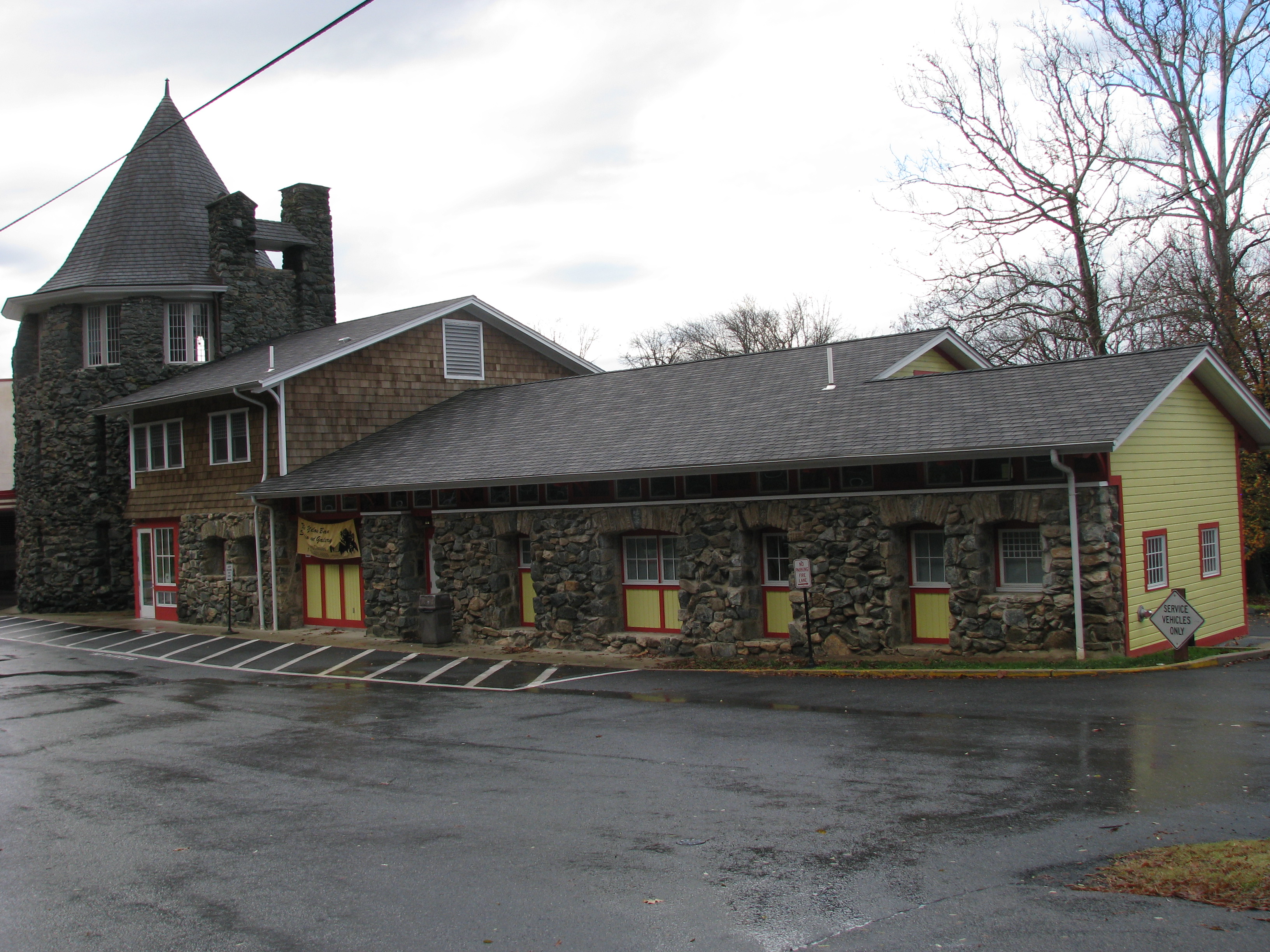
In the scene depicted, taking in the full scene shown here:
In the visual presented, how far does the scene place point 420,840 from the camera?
7699 millimetres

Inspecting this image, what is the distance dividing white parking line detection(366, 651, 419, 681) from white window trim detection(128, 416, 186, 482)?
10779 millimetres

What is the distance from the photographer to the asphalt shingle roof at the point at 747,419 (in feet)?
50.3

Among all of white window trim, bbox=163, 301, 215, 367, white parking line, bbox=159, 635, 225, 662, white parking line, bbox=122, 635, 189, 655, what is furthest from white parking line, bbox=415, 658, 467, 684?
white window trim, bbox=163, 301, 215, 367

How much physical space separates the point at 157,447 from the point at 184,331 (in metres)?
4.28

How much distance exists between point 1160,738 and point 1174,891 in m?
4.64

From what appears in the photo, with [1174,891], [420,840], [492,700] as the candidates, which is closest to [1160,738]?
[1174,891]

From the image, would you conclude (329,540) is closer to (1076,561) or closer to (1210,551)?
(1076,561)

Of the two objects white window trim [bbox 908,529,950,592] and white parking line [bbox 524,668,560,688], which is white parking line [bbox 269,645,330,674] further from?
white window trim [bbox 908,529,950,592]

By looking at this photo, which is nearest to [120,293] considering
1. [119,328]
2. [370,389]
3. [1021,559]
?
[119,328]

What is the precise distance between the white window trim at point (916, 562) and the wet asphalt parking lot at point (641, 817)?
2159 mm

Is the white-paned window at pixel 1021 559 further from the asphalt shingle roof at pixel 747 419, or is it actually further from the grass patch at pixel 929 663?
the asphalt shingle roof at pixel 747 419

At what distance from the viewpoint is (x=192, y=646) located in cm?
2233

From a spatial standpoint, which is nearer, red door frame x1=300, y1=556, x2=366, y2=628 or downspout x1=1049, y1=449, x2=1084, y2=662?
downspout x1=1049, y1=449, x2=1084, y2=662

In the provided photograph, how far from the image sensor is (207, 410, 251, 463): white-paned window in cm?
2483
